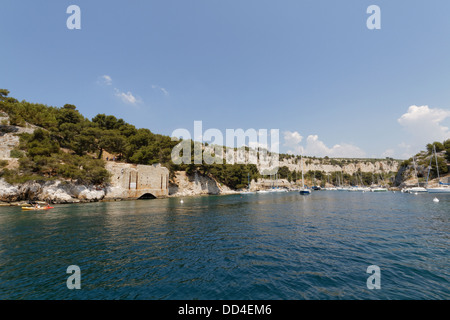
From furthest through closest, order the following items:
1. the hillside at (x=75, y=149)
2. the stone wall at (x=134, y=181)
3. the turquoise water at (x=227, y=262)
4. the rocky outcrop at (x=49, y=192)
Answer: the stone wall at (x=134, y=181), the hillside at (x=75, y=149), the rocky outcrop at (x=49, y=192), the turquoise water at (x=227, y=262)

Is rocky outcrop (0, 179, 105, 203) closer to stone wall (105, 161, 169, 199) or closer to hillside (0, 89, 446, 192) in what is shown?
hillside (0, 89, 446, 192)

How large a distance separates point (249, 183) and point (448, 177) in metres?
77.3

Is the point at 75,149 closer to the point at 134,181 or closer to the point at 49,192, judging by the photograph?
the point at 49,192

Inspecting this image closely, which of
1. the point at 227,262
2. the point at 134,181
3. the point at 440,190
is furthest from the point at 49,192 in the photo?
the point at 440,190

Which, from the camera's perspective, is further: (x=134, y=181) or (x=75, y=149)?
(x=75, y=149)

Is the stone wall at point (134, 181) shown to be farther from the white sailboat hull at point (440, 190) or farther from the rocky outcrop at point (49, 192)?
the white sailboat hull at point (440, 190)

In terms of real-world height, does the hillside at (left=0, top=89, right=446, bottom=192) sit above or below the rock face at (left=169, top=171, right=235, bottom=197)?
above

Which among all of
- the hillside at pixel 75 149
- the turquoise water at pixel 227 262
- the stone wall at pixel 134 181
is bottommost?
the turquoise water at pixel 227 262

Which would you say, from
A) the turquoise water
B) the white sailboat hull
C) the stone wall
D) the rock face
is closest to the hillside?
the rock face

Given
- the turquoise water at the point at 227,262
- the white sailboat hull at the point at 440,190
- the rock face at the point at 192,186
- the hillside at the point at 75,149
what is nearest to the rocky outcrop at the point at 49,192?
the hillside at the point at 75,149

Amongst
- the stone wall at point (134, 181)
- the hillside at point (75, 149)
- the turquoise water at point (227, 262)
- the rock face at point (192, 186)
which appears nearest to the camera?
the turquoise water at point (227, 262)

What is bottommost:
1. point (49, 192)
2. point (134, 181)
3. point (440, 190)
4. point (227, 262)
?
point (440, 190)

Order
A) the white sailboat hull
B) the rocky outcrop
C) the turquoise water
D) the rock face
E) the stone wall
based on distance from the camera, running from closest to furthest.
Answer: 1. the turquoise water
2. the rocky outcrop
3. the stone wall
4. the white sailboat hull
5. the rock face

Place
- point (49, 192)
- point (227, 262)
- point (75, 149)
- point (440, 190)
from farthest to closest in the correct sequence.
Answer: point (440, 190), point (75, 149), point (49, 192), point (227, 262)
